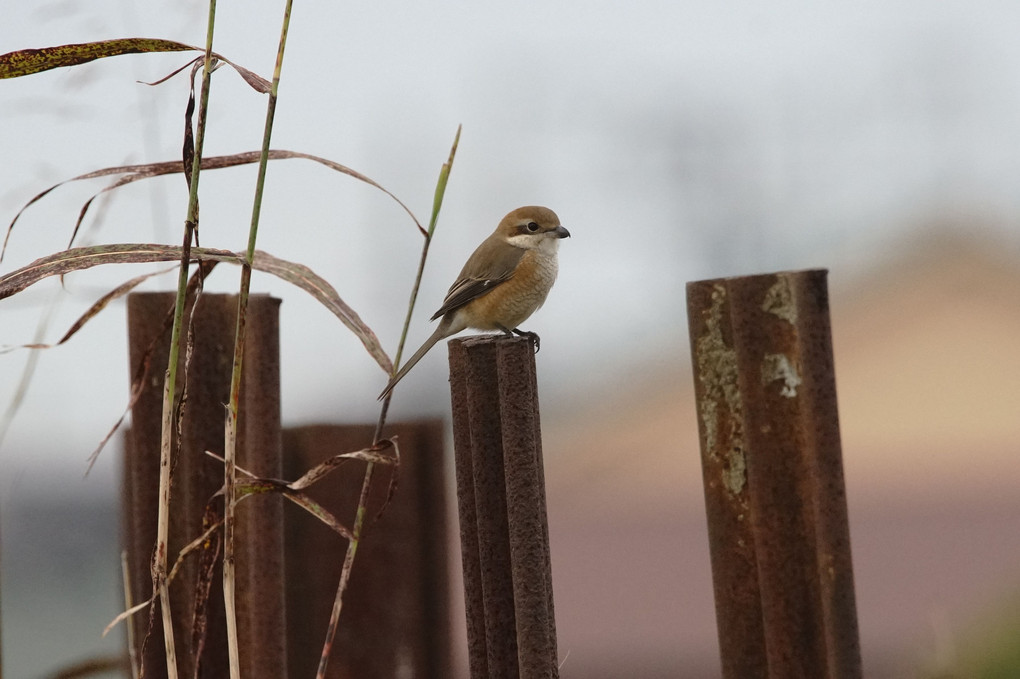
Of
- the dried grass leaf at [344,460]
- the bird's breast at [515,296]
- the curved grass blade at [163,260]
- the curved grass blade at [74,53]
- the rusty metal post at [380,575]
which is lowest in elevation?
the rusty metal post at [380,575]

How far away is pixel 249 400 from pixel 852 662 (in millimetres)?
1260

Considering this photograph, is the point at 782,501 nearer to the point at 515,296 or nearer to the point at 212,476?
the point at 212,476

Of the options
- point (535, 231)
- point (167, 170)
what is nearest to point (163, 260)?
point (167, 170)

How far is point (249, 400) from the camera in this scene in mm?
2143

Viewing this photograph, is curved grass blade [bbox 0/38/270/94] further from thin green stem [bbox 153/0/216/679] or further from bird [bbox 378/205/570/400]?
bird [bbox 378/205/570/400]

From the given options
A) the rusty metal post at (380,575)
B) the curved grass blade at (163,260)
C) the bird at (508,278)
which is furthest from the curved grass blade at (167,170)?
the bird at (508,278)

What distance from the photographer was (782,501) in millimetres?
1665

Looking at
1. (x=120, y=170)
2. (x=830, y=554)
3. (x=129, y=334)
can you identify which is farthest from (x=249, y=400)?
(x=830, y=554)

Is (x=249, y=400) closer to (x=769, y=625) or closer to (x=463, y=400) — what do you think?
(x=463, y=400)

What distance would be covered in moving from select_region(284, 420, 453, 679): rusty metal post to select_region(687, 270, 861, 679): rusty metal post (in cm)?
106

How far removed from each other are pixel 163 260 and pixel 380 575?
1249mm

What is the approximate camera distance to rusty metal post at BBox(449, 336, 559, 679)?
1501 mm

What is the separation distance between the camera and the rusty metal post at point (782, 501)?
1643mm

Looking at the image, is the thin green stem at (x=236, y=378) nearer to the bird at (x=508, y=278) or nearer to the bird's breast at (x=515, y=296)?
the bird at (x=508, y=278)
